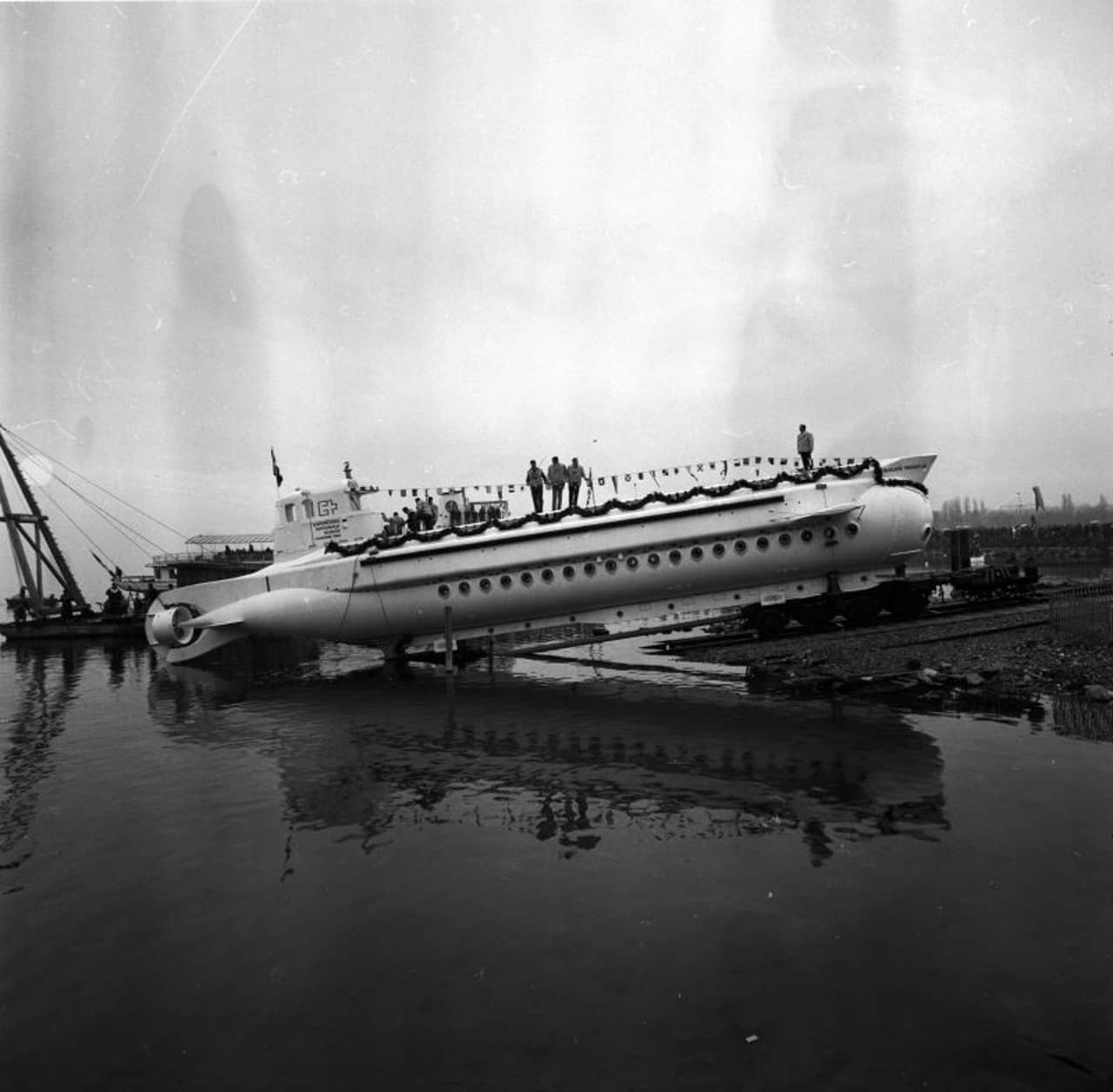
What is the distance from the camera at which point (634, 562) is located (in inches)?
672

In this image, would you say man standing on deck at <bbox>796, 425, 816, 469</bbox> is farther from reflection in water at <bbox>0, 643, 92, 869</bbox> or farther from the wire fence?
reflection in water at <bbox>0, 643, 92, 869</bbox>

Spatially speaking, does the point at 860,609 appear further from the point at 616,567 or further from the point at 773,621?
the point at 616,567

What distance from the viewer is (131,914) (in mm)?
6336

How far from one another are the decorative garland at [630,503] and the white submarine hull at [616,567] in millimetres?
38

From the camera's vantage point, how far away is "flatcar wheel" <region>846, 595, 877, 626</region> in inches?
677

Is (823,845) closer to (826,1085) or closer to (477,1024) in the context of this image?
(826,1085)

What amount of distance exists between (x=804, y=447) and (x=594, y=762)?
10.9 meters

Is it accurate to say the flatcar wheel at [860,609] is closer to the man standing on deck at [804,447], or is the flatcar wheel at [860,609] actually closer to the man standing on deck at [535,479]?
the man standing on deck at [804,447]

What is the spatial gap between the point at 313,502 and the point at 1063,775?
1787 centimetres

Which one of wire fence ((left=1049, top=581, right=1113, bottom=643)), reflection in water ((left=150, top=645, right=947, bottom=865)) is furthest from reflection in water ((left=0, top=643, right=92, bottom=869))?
wire fence ((left=1049, top=581, right=1113, bottom=643))

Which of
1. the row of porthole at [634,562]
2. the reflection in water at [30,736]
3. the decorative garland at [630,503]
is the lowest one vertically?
the reflection in water at [30,736]

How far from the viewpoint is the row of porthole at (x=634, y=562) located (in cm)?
1633

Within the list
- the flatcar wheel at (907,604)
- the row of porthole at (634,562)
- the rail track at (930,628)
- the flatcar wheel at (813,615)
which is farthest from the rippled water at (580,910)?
the flatcar wheel at (907,604)

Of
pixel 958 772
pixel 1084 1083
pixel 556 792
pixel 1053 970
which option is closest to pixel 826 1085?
pixel 1084 1083
